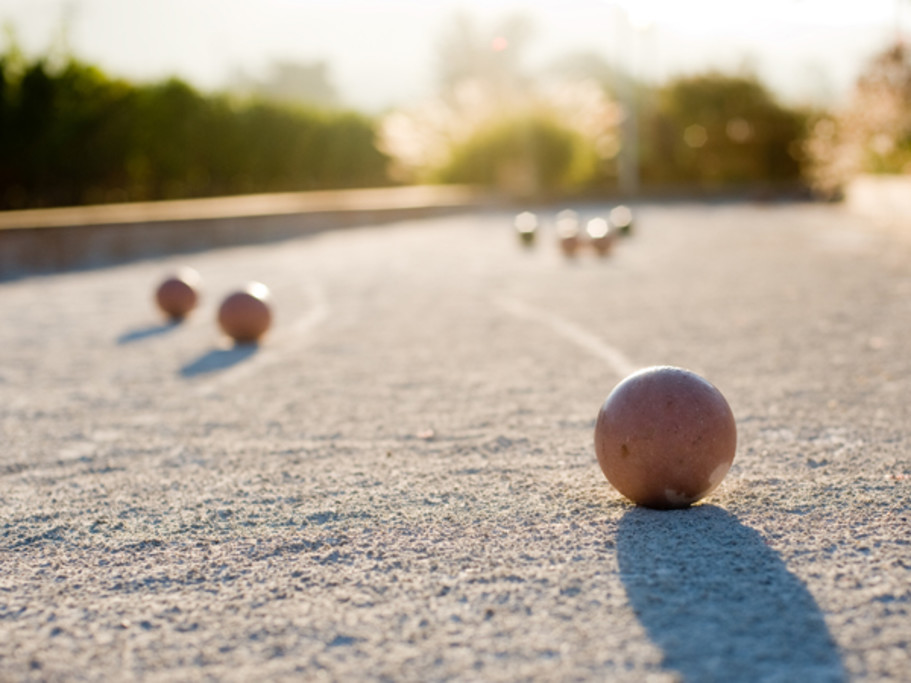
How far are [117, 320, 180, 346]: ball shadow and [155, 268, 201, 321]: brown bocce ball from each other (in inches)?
4.6

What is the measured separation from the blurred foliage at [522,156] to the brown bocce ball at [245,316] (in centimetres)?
3015

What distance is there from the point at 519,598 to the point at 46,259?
16.1 meters

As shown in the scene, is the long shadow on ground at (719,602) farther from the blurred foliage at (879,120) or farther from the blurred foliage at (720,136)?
the blurred foliage at (720,136)

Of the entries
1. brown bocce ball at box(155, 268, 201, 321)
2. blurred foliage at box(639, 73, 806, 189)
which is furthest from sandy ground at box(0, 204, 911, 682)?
blurred foliage at box(639, 73, 806, 189)

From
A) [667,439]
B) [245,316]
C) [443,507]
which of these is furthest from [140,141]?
[667,439]

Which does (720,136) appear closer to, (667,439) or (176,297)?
(176,297)

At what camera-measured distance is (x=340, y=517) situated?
14.3 feet

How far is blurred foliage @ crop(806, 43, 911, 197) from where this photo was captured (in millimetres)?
21750

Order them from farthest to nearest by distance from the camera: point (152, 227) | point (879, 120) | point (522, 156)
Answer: point (522, 156) < point (879, 120) < point (152, 227)

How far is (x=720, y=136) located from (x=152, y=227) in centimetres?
2835

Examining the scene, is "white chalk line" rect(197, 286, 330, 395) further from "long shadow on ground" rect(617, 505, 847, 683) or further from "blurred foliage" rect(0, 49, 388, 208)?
"blurred foliage" rect(0, 49, 388, 208)

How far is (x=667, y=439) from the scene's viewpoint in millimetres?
4086

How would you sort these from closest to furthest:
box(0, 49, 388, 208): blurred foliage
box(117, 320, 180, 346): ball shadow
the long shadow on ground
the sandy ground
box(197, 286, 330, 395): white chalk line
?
the long shadow on ground
the sandy ground
box(197, 286, 330, 395): white chalk line
box(117, 320, 180, 346): ball shadow
box(0, 49, 388, 208): blurred foliage

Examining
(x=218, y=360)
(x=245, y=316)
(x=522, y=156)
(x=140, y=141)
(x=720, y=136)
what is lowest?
(x=218, y=360)
